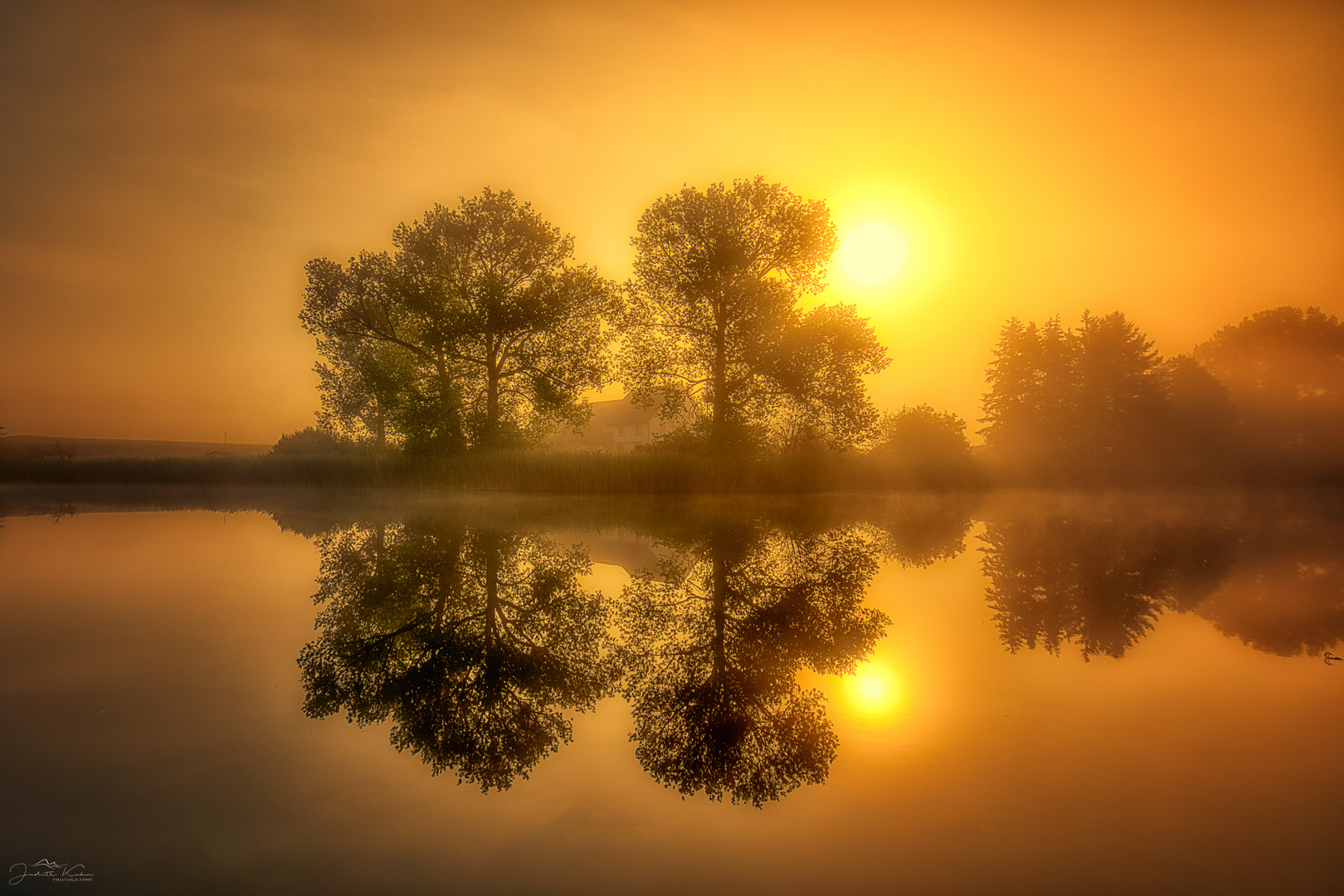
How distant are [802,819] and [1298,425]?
49584 mm

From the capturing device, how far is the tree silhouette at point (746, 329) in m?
20.7

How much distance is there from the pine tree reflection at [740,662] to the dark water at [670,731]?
0.02 meters

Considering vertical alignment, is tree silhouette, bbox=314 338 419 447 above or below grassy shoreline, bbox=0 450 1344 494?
above

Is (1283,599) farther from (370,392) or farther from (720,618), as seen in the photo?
(370,392)

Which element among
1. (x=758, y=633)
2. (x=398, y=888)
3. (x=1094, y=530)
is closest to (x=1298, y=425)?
(x=1094, y=530)

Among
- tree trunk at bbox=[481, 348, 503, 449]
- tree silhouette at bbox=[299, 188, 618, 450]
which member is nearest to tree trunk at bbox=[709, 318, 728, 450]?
tree silhouette at bbox=[299, 188, 618, 450]

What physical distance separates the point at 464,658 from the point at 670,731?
3.94 feet

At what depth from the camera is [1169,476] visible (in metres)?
30.9

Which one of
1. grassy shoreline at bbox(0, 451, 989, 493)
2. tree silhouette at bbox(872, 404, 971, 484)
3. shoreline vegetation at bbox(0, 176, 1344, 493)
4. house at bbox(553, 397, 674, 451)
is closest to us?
grassy shoreline at bbox(0, 451, 989, 493)

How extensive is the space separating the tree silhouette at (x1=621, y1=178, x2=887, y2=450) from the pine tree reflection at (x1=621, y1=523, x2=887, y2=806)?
1573 cm

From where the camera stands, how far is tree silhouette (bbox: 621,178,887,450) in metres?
20.7

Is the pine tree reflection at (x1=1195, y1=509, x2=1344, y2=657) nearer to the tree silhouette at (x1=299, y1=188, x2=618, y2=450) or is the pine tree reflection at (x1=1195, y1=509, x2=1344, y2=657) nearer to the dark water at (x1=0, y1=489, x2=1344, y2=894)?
the dark water at (x1=0, y1=489, x2=1344, y2=894)

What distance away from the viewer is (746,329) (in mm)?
21000

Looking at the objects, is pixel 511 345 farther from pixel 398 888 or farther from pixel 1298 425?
pixel 1298 425
